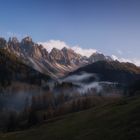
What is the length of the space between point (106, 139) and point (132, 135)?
475 cm

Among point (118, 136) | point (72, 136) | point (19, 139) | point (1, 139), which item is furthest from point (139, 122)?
point (1, 139)

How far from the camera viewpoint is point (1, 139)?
8700cm

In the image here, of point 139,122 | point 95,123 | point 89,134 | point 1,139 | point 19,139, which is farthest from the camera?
point 1,139

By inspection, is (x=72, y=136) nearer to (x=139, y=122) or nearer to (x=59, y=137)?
(x=59, y=137)

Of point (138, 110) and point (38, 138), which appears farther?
point (38, 138)

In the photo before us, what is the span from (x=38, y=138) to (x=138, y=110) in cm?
2429

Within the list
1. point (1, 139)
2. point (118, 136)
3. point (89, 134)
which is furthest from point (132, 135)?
Answer: point (1, 139)

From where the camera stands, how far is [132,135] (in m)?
44.2

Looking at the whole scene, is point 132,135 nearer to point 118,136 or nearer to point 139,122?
point 118,136

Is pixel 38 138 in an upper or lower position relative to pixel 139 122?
lower

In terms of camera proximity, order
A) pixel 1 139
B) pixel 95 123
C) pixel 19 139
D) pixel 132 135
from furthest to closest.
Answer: pixel 1 139
pixel 19 139
pixel 95 123
pixel 132 135

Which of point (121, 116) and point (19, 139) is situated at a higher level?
point (121, 116)

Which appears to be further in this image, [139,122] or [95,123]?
[95,123]

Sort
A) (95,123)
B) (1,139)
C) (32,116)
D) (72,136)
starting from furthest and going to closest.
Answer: (32,116), (1,139), (95,123), (72,136)
